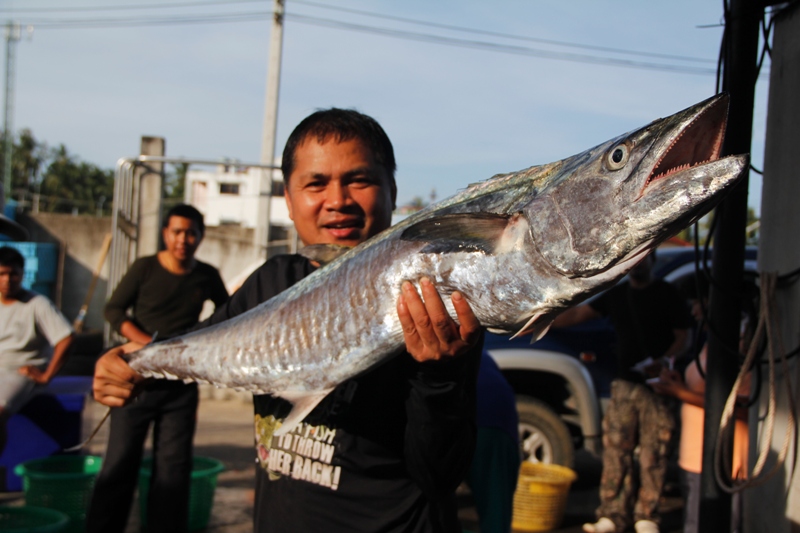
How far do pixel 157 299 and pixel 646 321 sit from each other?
4.13 metres

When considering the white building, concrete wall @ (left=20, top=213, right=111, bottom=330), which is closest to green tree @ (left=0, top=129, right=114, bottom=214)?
the white building

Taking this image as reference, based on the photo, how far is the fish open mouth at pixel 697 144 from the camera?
51.0 inches

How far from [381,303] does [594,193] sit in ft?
1.97

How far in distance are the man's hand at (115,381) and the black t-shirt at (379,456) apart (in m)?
0.48

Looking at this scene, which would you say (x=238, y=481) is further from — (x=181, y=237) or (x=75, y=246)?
(x=75, y=246)

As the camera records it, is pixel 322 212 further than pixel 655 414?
No

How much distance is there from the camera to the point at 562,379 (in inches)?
261

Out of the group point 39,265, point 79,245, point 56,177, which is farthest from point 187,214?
point 56,177

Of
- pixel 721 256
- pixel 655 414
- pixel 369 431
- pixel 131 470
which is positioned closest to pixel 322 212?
pixel 369 431

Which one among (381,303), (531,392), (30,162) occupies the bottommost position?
(531,392)

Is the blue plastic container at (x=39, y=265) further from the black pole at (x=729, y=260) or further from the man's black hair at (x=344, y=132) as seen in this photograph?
the black pole at (x=729, y=260)

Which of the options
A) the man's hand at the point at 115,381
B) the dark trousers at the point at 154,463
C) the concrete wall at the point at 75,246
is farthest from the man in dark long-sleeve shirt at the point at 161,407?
the concrete wall at the point at 75,246

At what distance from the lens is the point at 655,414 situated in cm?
567

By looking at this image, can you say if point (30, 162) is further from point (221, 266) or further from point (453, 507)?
point (453, 507)
